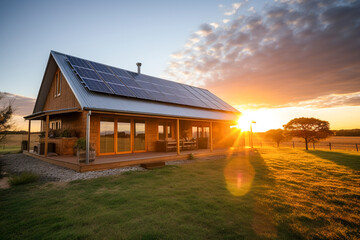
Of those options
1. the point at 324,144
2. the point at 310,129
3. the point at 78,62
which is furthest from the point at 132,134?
the point at 324,144

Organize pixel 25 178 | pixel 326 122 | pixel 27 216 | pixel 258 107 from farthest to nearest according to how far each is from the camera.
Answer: pixel 258 107, pixel 326 122, pixel 25 178, pixel 27 216

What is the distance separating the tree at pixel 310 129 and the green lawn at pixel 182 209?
49.1 ft

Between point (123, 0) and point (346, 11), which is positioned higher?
point (123, 0)

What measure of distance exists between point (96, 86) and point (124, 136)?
325cm

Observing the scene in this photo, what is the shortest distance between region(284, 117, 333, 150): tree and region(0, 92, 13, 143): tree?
989 inches

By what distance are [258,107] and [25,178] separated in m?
23.0

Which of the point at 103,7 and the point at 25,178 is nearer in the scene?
the point at 25,178

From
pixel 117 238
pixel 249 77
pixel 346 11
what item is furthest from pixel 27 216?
pixel 249 77

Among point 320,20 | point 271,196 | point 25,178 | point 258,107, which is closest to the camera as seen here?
point 271,196

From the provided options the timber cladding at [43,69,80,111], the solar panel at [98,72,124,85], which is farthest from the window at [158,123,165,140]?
the timber cladding at [43,69,80,111]

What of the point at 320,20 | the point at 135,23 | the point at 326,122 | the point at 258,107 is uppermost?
the point at 135,23

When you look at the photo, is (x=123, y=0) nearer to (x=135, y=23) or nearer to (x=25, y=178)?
(x=135, y=23)

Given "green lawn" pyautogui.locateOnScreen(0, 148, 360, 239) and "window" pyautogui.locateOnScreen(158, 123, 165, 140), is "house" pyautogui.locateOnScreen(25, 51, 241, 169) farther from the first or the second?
"green lawn" pyautogui.locateOnScreen(0, 148, 360, 239)

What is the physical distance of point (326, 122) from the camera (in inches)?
714
